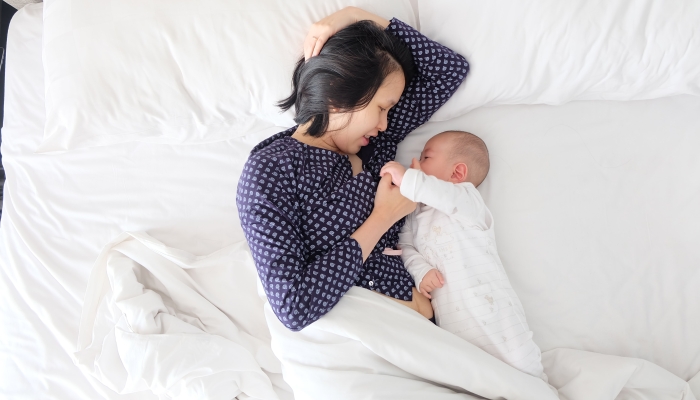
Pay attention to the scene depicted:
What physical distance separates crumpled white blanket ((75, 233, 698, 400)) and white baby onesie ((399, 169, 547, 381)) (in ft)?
0.24

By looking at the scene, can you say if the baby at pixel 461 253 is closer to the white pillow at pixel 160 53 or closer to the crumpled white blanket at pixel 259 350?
the crumpled white blanket at pixel 259 350

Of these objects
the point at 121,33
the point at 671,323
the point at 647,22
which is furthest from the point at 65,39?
the point at 671,323

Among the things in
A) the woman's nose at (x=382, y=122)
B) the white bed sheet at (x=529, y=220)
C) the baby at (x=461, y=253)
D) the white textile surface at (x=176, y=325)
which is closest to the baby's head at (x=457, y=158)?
the baby at (x=461, y=253)

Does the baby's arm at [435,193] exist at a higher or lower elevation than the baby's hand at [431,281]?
higher

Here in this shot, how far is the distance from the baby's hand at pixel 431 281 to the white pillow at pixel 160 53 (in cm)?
69

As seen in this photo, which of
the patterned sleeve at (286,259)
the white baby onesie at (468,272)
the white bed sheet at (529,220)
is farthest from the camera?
the white bed sheet at (529,220)

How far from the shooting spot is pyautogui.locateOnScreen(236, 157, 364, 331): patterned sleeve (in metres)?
1.14

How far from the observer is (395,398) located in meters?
1.12

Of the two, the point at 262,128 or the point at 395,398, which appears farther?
the point at 262,128

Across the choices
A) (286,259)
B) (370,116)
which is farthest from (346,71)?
(286,259)

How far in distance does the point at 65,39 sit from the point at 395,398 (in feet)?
4.63

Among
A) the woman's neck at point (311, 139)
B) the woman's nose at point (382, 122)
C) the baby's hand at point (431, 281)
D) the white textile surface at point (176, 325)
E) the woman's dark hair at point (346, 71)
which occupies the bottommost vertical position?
the white textile surface at point (176, 325)

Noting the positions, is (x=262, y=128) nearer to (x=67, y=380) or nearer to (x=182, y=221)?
(x=182, y=221)

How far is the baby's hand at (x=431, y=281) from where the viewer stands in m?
1.30
